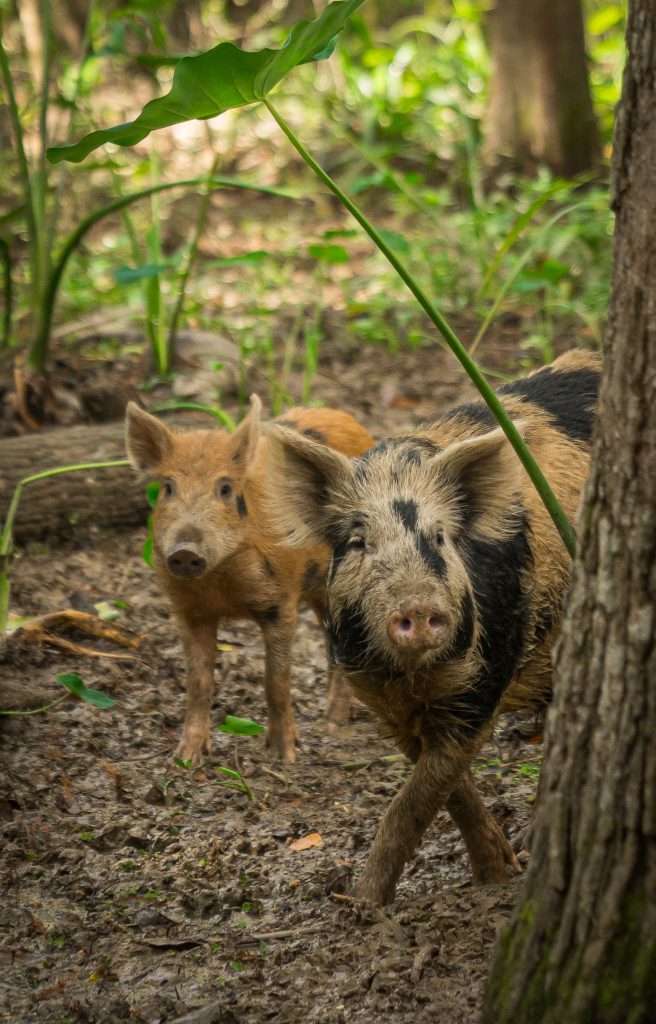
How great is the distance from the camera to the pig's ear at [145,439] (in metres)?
5.05

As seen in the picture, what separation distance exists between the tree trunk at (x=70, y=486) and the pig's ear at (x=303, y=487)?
9.26 ft

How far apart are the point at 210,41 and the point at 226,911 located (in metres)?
12.8

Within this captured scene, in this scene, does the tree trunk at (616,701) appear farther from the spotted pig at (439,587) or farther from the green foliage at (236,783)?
the green foliage at (236,783)

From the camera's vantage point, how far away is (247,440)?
5055 millimetres

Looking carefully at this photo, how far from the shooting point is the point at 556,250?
27.3ft

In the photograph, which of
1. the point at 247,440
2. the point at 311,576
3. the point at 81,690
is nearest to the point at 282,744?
the point at 311,576

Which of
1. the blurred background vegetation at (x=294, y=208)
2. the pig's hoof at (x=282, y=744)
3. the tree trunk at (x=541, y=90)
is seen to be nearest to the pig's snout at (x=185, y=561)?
the pig's hoof at (x=282, y=744)

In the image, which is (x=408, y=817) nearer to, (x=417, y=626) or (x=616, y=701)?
(x=417, y=626)

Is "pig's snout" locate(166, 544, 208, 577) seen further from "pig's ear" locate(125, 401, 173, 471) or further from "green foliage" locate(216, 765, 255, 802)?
"green foliage" locate(216, 765, 255, 802)

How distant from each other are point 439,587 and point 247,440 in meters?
2.03

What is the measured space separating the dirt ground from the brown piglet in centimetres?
20

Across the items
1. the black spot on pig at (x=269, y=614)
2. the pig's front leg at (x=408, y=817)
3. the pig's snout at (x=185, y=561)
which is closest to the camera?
the pig's front leg at (x=408, y=817)

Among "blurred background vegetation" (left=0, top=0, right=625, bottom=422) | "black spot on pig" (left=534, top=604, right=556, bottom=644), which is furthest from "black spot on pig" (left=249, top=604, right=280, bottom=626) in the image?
"blurred background vegetation" (left=0, top=0, right=625, bottom=422)

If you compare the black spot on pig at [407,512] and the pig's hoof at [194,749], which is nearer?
the black spot on pig at [407,512]
